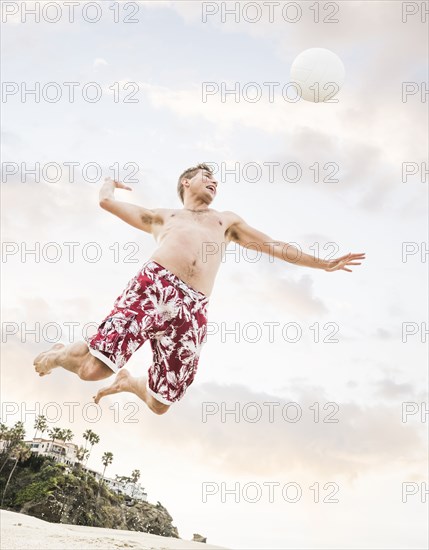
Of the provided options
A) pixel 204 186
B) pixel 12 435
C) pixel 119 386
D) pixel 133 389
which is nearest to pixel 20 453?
pixel 12 435

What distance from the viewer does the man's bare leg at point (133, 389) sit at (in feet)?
21.3

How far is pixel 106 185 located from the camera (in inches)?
279

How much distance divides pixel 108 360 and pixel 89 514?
4437 cm

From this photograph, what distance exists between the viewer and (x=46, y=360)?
6051 millimetres

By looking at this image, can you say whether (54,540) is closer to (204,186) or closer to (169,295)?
(169,295)

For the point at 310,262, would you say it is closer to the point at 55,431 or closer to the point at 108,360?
the point at 108,360

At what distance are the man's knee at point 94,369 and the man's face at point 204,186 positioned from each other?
2.46 metres

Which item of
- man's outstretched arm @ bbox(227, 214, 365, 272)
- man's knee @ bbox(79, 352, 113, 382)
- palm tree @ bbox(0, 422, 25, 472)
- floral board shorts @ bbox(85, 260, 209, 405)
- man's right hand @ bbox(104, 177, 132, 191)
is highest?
palm tree @ bbox(0, 422, 25, 472)

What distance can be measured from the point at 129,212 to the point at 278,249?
6.06 ft

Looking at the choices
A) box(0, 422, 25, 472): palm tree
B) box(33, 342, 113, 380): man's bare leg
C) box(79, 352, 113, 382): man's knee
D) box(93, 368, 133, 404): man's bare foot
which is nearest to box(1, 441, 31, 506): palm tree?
box(0, 422, 25, 472): palm tree

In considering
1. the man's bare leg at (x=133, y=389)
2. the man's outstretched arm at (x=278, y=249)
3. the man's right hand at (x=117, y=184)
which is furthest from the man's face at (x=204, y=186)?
the man's bare leg at (x=133, y=389)

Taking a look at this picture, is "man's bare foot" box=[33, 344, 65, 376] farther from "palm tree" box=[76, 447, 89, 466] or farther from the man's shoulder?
"palm tree" box=[76, 447, 89, 466]

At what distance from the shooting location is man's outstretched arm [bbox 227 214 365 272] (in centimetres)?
689

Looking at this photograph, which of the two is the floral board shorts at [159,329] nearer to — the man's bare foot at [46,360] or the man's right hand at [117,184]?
the man's bare foot at [46,360]
